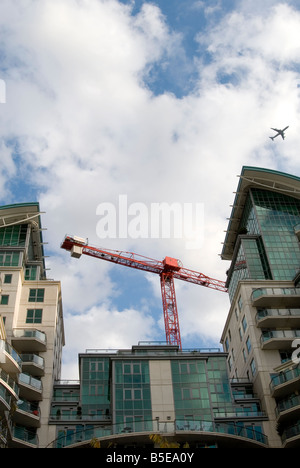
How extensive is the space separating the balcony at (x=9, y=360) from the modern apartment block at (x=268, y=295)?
24.3 meters

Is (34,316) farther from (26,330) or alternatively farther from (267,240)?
(267,240)

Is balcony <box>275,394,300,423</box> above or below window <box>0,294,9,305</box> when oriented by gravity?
below

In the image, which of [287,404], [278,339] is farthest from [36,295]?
[287,404]

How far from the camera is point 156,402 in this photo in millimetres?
48750

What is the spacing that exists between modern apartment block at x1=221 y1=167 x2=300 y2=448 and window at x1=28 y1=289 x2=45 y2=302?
77.7ft

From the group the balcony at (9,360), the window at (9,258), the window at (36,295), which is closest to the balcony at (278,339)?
the balcony at (9,360)

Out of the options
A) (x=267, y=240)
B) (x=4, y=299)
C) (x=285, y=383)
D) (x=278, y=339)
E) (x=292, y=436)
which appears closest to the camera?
(x=292, y=436)

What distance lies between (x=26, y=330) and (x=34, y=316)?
4000 millimetres

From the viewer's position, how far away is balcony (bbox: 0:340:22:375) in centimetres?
4384

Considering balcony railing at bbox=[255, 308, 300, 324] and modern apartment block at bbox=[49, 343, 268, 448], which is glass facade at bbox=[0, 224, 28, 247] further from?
balcony railing at bbox=[255, 308, 300, 324]

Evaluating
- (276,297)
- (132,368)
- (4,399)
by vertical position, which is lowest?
(4,399)

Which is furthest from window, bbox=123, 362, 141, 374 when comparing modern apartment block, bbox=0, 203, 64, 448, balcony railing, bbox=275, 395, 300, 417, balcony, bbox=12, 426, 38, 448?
balcony railing, bbox=275, 395, 300, 417

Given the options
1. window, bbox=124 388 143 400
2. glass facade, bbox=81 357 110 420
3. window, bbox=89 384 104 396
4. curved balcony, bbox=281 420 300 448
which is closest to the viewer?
curved balcony, bbox=281 420 300 448
